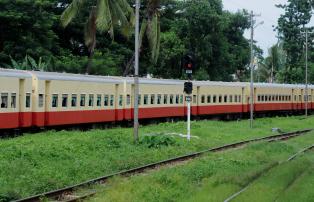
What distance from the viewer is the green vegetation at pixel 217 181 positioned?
13312 millimetres

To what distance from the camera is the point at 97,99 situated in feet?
101

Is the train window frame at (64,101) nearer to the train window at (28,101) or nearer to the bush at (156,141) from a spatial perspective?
the train window at (28,101)

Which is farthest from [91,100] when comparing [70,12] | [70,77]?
[70,12]

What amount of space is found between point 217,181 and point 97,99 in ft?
53.6

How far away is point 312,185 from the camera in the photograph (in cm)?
1516

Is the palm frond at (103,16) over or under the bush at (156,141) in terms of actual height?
over

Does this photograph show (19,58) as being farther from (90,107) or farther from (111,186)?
(111,186)

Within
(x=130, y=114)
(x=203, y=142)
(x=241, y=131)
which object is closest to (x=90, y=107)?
(x=130, y=114)

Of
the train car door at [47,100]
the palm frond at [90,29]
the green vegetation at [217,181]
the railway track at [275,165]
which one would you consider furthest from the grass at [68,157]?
the palm frond at [90,29]

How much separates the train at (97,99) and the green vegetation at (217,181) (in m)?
8.35

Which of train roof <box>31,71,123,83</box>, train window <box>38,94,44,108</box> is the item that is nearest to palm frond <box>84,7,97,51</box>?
train roof <box>31,71,123,83</box>

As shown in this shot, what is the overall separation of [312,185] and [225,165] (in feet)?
14.4

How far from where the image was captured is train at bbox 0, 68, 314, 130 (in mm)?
24547

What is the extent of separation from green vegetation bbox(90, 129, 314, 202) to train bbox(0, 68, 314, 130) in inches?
329
